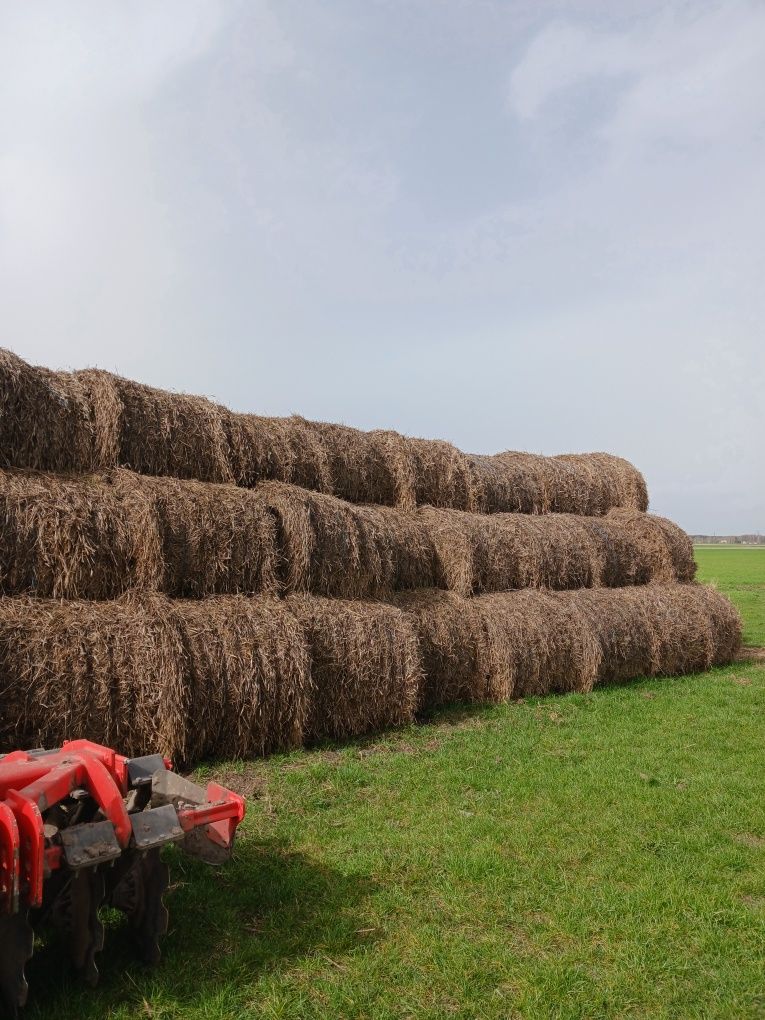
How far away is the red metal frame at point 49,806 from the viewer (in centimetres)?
295

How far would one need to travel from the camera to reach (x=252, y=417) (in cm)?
909

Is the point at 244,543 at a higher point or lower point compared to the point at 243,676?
higher

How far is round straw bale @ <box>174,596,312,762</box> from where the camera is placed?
664 centimetres

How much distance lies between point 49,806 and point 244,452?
227 inches

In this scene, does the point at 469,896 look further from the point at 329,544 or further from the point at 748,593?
the point at 748,593

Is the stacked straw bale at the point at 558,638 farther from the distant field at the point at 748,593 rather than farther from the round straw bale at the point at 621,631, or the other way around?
the distant field at the point at 748,593

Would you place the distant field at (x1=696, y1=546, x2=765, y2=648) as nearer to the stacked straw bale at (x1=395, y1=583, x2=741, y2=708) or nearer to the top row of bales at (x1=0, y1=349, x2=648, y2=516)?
the stacked straw bale at (x1=395, y1=583, x2=741, y2=708)

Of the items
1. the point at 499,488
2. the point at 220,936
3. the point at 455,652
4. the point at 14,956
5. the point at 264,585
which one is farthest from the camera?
the point at 499,488

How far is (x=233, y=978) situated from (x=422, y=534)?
273 inches

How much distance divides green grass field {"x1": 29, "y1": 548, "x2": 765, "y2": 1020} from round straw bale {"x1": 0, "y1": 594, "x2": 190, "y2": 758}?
88cm

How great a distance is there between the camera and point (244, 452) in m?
8.77

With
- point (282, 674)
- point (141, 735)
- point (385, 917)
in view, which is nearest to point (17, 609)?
point (141, 735)

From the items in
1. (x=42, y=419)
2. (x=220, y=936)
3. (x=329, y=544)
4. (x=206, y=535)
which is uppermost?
(x=42, y=419)

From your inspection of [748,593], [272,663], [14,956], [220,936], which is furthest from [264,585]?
[748,593]
